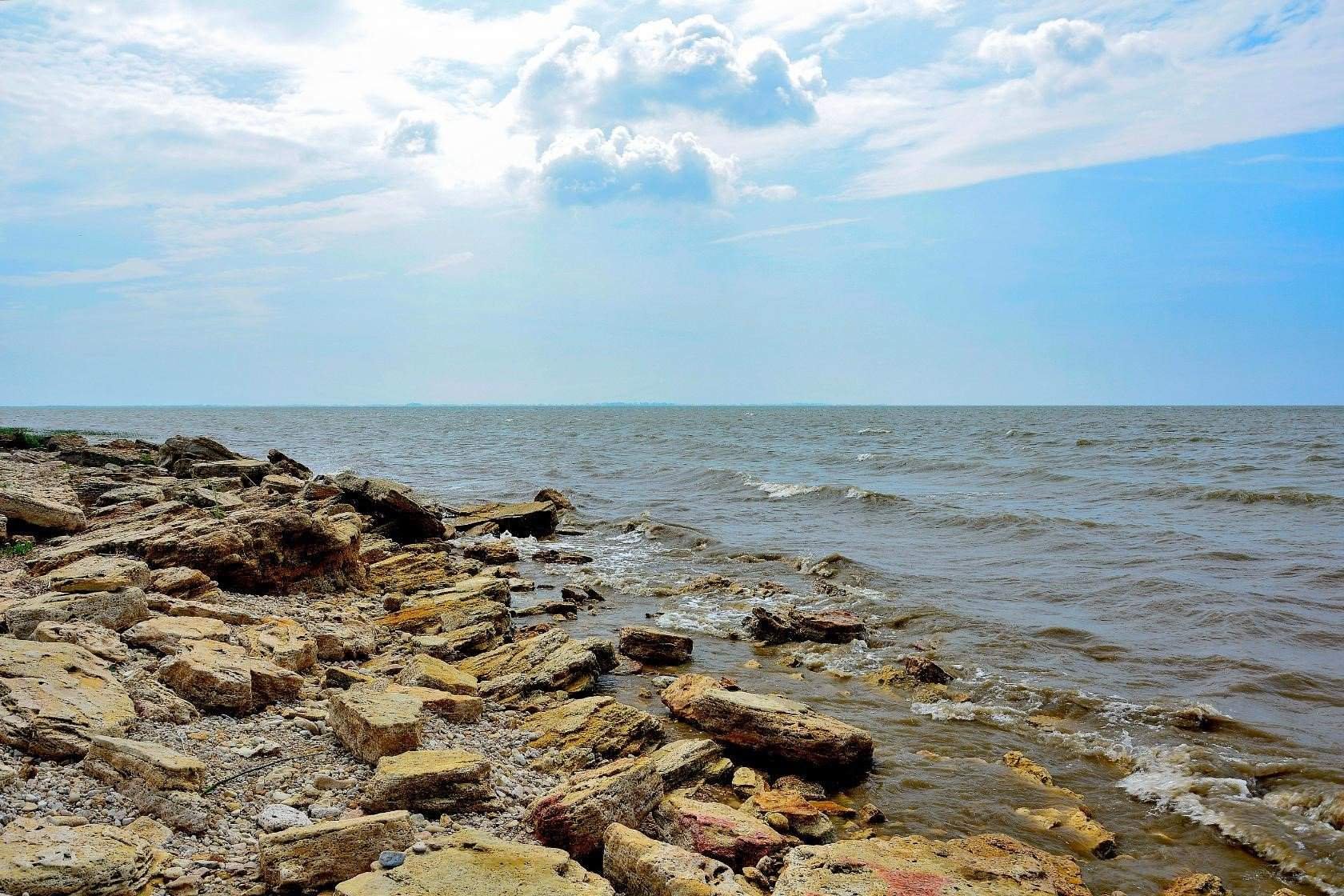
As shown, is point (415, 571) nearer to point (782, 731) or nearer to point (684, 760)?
point (782, 731)

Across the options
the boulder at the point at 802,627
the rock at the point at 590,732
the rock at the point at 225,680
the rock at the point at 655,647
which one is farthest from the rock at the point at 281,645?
the boulder at the point at 802,627

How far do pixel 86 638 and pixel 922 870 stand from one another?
7580 mm

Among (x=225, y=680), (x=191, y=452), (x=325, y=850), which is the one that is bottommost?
(x=325, y=850)

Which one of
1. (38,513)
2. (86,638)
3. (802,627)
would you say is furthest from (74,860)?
(38,513)

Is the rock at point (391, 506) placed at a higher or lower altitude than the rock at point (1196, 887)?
higher

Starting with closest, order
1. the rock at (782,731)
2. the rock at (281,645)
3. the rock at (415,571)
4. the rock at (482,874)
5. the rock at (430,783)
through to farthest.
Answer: the rock at (482,874) < the rock at (430,783) < the rock at (782,731) < the rock at (281,645) < the rock at (415,571)

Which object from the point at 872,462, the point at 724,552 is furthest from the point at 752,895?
the point at 872,462

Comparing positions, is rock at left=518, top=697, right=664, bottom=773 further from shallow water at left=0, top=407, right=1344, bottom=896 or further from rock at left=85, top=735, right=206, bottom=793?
rock at left=85, top=735, right=206, bottom=793

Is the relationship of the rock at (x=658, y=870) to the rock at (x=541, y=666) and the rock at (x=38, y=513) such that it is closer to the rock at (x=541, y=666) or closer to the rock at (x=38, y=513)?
the rock at (x=541, y=666)

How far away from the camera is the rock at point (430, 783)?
5.99 metres

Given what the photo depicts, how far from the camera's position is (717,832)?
20.9 ft

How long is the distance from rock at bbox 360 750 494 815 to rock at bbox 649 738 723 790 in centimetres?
157

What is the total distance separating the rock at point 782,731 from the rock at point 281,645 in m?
4.44

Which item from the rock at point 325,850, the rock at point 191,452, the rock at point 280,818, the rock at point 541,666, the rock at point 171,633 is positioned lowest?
the rock at point 541,666
